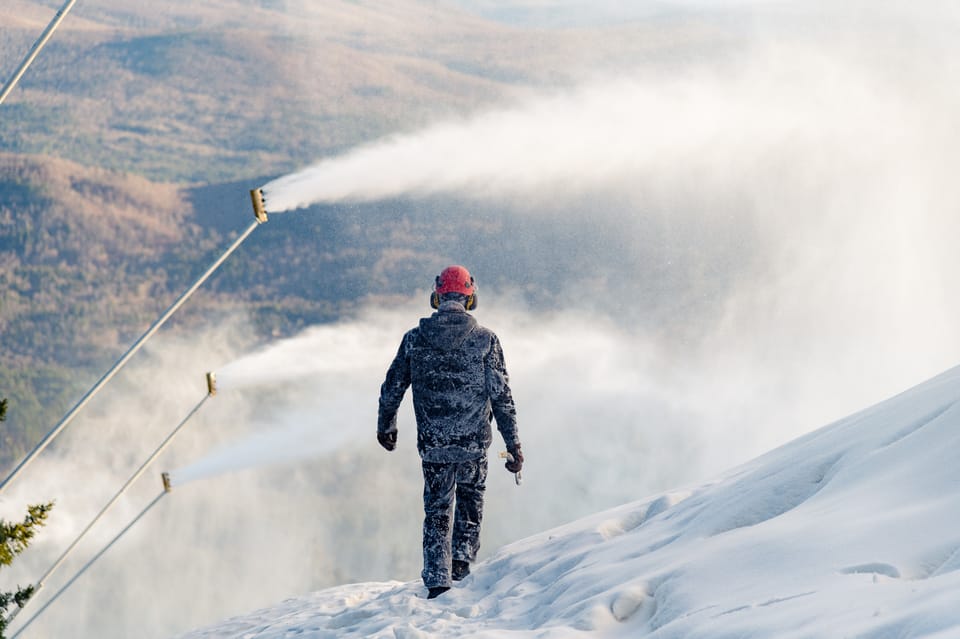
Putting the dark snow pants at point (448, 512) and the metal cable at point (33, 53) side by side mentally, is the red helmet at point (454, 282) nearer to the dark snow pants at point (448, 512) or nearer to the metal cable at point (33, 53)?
the dark snow pants at point (448, 512)

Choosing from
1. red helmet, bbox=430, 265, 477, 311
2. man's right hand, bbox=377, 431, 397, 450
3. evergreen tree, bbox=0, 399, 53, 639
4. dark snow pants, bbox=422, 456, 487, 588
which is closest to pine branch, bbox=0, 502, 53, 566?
evergreen tree, bbox=0, 399, 53, 639

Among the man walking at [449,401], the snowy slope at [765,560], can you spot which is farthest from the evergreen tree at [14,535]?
the man walking at [449,401]

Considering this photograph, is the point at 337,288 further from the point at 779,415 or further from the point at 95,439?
the point at 779,415

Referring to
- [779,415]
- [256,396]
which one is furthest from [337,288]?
[779,415]

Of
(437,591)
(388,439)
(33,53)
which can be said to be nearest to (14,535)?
(388,439)

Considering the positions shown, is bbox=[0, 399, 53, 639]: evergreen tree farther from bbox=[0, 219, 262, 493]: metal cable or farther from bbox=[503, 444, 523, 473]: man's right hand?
bbox=[503, 444, 523, 473]: man's right hand

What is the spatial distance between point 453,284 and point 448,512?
2025 mm

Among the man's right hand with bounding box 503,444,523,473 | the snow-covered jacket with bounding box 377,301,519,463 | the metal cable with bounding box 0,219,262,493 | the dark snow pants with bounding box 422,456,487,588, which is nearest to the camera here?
the snow-covered jacket with bounding box 377,301,519,463

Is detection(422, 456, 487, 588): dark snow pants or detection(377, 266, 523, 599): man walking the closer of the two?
detection(377, 266, 523, 599): man walking

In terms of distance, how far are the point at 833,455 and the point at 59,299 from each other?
546 ft

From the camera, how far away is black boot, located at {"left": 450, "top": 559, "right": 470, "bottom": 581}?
377 inches

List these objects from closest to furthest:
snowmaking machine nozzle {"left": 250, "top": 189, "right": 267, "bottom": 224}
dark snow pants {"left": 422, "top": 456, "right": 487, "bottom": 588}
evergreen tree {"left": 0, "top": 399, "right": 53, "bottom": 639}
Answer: evergreen tree {"left": 0, "top": 399, "right": 53, "bottom": 639} → dark snow pants {"left": 422, "top": 456, "right": 487, "bottom": 588} → snowmaking machine nozzle {"left": 250, "top": 189, "right": 267, "bottom": 224}

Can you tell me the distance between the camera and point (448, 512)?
9523 mm

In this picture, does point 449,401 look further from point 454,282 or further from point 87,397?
point 87,397
